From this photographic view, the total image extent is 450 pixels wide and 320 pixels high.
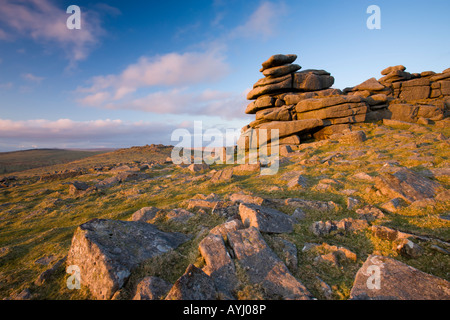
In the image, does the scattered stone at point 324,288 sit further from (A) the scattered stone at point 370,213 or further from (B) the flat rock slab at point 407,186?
(B) the flat rock slab at point 407,186

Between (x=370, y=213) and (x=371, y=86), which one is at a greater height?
(x=371, y=86)

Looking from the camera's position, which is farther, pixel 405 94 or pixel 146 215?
pixel 405 94

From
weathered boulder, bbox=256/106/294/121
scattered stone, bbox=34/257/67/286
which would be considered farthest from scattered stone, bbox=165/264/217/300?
weathered boulder, bbox=256/106/294/121

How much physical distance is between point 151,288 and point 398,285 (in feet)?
19.4

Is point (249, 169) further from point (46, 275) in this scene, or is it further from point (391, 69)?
point (391, 69)

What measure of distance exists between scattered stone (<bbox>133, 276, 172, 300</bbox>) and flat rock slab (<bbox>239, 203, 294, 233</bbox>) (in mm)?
3512

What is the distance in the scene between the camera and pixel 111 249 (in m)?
5.85

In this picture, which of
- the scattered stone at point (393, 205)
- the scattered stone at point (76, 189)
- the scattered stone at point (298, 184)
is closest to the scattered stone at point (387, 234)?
the scattered stone at point (393, 205)

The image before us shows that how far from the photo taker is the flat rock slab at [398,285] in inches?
175

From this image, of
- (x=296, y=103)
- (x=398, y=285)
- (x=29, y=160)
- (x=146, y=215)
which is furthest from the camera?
(x=29, y=160)

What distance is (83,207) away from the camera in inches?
585

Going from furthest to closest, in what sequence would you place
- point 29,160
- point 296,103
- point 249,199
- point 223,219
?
1. point 29,160
2. point 296,103
3. point 249,199
4. point 223,219

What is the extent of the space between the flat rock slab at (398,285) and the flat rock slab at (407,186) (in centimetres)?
565

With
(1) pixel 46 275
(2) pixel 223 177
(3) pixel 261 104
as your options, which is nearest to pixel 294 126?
(3) pixel 261 104
